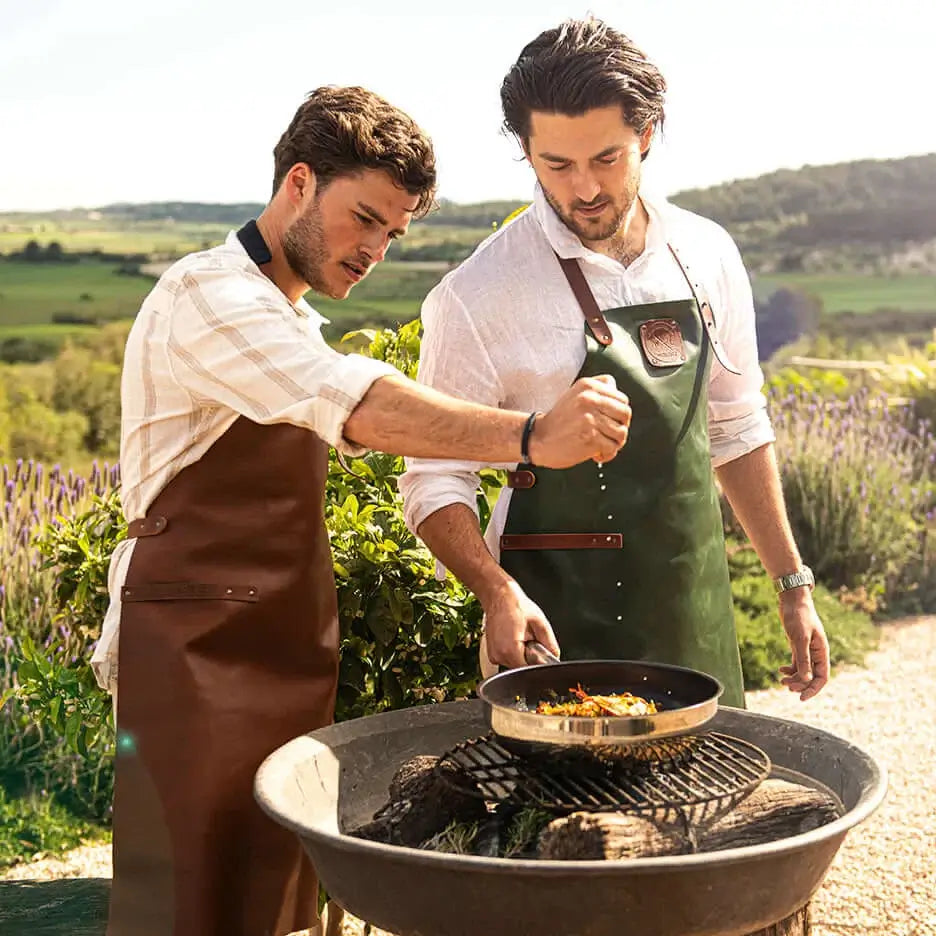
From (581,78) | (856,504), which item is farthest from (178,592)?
(856,504)

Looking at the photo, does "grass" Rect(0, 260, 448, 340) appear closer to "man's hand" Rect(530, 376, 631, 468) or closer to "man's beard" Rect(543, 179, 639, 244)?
"man's beard" Rect(543, 179, 639, 244)

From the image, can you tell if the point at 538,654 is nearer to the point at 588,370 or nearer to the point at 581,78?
the point at 588,370

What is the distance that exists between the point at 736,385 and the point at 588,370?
466 mm

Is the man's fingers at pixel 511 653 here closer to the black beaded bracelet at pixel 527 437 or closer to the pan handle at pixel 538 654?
the pan handle at pixel 538 654

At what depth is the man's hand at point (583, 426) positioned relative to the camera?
198 cm

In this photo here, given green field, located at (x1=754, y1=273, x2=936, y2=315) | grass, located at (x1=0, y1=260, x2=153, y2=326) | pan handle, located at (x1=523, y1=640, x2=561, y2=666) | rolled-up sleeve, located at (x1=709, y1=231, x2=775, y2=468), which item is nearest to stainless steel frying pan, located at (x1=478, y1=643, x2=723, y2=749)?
pan handle, located at (x1=523, y1=640, x2=561, y2=666)

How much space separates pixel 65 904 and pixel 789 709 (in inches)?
153

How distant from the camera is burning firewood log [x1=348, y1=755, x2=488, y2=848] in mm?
2109

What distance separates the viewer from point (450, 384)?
2568mm

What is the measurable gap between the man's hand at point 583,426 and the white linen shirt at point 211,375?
0.85ft

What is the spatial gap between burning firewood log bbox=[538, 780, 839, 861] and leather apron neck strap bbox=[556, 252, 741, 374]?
2.83 ft

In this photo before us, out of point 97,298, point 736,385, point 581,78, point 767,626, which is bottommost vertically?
point 767,626

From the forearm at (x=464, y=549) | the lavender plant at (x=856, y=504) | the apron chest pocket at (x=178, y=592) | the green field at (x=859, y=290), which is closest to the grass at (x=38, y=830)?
the apron chest pocket at (x=178, y=592)

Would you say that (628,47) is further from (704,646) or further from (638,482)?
(704,646)
